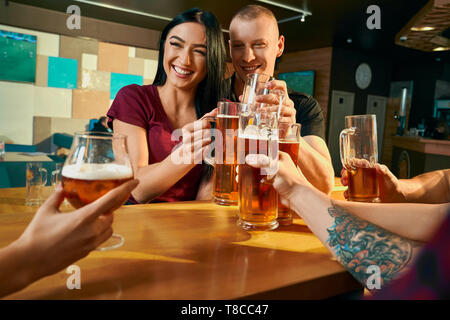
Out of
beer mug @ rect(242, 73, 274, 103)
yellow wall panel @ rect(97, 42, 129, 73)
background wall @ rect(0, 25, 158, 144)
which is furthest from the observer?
yellow wall panel @ rect(97, 42, 129, 73)

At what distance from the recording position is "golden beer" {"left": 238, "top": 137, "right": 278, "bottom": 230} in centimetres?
95

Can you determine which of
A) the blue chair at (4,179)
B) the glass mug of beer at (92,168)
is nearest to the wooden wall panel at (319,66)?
the blue chair at (4,179)

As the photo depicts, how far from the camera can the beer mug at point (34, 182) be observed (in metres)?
2.19

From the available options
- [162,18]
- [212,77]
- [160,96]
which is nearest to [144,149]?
[160,96]

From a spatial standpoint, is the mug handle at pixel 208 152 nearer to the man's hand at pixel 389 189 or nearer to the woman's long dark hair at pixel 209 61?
the man's hand at pixel 389 189

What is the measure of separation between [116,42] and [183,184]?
6.69 metres

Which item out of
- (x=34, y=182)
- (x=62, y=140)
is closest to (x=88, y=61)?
(x=62, y=140)

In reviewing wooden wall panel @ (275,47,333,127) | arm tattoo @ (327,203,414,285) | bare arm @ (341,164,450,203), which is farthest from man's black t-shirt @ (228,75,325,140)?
wooden wall panel @ (275,47,333,127)

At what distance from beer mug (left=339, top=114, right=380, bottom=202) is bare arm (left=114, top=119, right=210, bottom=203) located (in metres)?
0.53

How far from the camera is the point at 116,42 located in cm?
762

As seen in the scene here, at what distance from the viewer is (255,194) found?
97 cm

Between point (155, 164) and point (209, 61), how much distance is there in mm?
664

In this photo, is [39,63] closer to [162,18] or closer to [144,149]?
[162,18]

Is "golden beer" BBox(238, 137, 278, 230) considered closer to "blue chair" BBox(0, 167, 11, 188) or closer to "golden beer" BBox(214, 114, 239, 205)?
"golden beer" BBox(214, 114, 239, 205)
